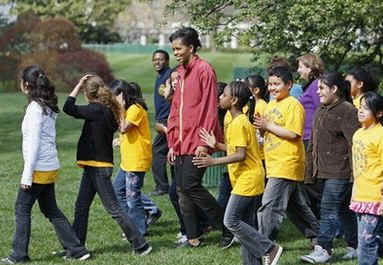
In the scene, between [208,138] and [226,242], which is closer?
[208,138]

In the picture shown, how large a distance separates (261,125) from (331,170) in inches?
31.3

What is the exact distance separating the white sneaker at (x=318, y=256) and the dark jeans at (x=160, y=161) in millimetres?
4034

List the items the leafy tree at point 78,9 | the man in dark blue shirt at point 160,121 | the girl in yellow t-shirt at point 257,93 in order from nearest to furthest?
the girl in yellow t-shirt at point 257,93, the man in dark blue shirt at point 160,121, the leafy tree at point 78,9

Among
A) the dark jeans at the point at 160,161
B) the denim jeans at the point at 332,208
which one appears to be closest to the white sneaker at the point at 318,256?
the denim jeans at the point at 332,208

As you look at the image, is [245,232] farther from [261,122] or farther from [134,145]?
[134,145]

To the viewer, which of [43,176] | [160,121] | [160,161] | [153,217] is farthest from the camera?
[160,161]

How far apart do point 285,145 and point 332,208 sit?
29.0 inches

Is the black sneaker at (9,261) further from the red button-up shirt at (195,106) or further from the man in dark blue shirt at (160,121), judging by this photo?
the man in dark blue shirt at (160,121)

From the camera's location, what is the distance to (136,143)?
886 centimetres

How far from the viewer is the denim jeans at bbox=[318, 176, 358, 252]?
7812 mm

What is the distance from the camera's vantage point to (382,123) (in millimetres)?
6965

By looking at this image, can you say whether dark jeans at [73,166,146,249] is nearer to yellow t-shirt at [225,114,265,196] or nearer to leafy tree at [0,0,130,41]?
yellow t-shirt at [225,114,265,196]

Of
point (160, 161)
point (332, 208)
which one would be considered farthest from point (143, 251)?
point (160, 161)

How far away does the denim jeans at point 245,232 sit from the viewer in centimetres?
736
